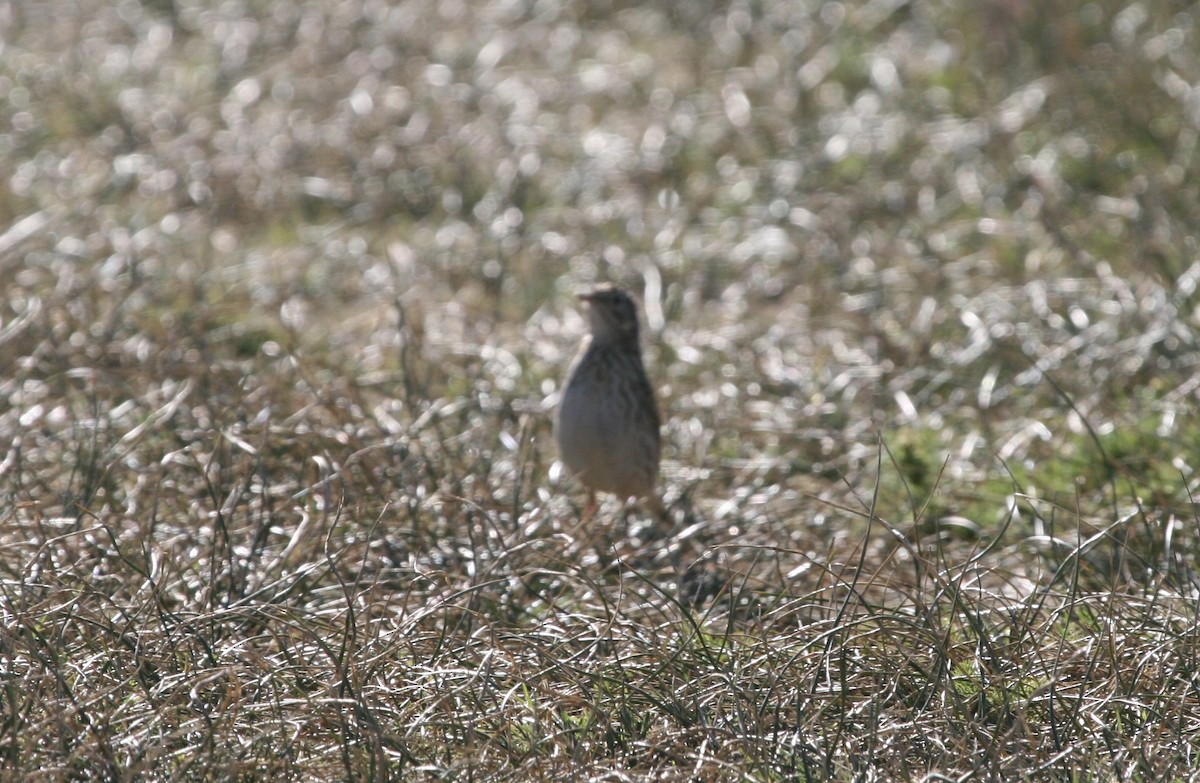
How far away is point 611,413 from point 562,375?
1.51m

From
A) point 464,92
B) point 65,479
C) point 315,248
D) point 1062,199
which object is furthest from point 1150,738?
point 464,92

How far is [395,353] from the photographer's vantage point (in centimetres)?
746

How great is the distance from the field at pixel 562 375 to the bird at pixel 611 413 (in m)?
0.14

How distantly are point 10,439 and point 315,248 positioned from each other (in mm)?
3520

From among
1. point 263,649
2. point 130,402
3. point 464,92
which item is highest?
point 263,649

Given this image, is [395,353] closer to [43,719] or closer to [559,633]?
[559,633]

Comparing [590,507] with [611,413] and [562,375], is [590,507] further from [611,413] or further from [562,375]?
[562,375]

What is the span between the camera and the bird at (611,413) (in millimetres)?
5949

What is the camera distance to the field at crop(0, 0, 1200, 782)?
158 inches

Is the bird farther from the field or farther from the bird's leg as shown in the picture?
the field

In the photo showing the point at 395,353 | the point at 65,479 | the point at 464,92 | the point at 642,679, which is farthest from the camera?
the point at 464,92

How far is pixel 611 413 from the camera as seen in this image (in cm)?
600

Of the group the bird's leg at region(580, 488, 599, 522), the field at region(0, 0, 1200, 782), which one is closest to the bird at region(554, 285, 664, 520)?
the bird's leg at region(580, 488, 599, 522)

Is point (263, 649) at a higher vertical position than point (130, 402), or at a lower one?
higher
